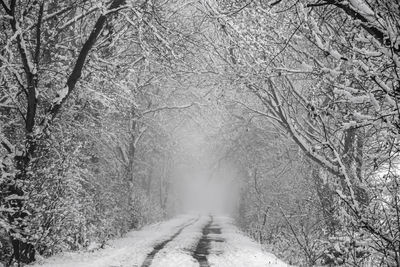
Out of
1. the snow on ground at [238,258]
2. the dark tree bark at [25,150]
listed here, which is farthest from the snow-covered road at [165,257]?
the dark tree bark at [25,150]

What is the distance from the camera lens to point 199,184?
9812 centimetres

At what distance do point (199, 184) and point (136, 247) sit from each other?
278 ft

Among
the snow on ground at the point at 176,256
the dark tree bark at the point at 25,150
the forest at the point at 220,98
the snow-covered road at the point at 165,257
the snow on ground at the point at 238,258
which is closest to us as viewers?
the forest at the point at 220,98

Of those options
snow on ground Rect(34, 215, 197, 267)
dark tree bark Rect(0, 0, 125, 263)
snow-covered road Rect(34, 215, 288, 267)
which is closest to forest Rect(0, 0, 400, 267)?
dark tree bark Rect(0, 0, 125, 263)

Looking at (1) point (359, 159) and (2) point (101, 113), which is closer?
(1) point (359, 159)

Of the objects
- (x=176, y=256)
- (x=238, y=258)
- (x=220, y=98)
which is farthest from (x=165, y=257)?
(x=220, y=98)

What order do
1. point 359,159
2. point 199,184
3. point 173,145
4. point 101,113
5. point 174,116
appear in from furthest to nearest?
point 199,184
point 173,145
point 174,116
point 101,113
point 359,159

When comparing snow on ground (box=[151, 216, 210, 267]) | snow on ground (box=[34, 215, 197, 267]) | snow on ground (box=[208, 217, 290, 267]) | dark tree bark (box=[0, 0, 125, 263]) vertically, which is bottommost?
snow on ground (box=[208, 217, 290, 267])

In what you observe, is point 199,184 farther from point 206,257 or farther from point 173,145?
point 206,257

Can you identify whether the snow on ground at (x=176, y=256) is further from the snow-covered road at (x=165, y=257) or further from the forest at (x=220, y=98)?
the forest at (x=220, y=98)

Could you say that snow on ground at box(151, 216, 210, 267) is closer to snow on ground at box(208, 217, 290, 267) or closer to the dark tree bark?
snow on ground at box(208, 217, 290, 267)

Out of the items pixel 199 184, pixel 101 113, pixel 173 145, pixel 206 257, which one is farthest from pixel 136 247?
pixel 199 184

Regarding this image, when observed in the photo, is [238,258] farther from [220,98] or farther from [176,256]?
[220,98]

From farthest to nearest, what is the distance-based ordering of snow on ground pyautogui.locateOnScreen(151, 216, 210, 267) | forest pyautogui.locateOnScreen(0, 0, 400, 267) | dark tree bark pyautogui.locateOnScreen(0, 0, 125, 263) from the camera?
1. snow on ground pyautogui.locateOnScreen(151, 216, 210, 267)
2. dark tree bark pyautogui.locateOnScreen(0, 0, 125, 263)
3. forest pyautogui.locateOnScreen(0, 0, 400, 267)
